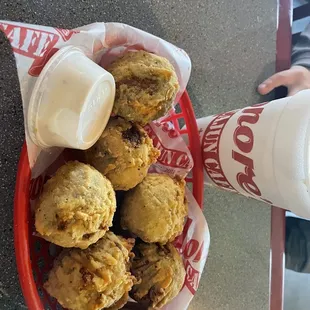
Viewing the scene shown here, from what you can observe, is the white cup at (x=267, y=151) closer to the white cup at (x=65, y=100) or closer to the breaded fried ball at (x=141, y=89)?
the breaded fried ball at (x=141, y=89)

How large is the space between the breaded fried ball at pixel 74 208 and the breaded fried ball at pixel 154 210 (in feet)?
0.29

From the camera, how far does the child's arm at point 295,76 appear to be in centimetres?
106

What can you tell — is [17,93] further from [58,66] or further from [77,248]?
[77,248]

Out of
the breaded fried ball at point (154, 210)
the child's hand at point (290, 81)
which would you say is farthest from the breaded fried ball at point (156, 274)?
the child's hand at point (290, 81)

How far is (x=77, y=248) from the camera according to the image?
0.66 metres

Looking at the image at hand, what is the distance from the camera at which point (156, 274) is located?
739 mm

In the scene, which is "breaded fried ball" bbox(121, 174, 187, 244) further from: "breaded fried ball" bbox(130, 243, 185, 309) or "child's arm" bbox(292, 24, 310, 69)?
"child's arm" bbox(292, 24, 310, 69)

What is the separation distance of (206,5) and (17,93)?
0.48 m

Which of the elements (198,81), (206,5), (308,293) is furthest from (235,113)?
(308,293)

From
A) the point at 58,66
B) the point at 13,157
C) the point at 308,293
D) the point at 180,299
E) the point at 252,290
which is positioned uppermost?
the point at 58,66

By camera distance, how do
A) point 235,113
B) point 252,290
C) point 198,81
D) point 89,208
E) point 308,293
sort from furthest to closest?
1. point 308,293
2. point 252,290
3. point 198,81
4. point 235,113
5. point 89,208

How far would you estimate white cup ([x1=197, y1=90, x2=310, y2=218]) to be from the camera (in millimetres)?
702

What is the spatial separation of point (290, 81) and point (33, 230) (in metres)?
0.69

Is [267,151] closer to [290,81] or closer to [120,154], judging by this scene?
[120,154]
